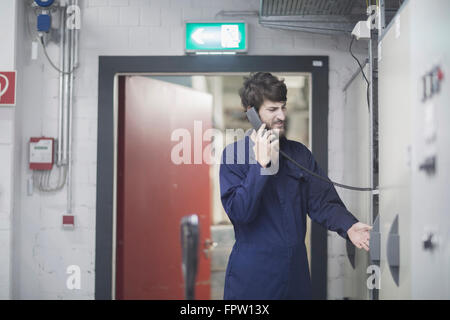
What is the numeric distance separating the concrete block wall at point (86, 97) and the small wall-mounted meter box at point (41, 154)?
68 millimetres

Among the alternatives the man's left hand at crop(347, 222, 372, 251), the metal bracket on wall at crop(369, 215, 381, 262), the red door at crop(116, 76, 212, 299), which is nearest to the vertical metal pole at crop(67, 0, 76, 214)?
the red door at crop(116, 76, 212, 299)

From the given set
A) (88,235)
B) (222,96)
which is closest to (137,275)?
(88,235)

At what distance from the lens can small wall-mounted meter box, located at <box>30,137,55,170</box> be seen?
2.53 meters

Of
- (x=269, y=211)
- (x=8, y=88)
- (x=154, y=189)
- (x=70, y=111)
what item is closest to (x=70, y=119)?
(x=70, y=111)

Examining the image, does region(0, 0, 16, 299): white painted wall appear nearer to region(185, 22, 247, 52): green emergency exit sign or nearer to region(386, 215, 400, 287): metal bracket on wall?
region(185, 22, 247, 52): green emergency exit sign

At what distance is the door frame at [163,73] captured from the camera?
2508 millimetres

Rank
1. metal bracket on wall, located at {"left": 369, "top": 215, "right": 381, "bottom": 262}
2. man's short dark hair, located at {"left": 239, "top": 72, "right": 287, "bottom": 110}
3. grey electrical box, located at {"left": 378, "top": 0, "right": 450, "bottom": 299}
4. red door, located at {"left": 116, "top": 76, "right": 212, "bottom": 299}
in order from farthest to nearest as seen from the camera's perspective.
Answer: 1. red door, located at {"left": 116, "top": 76, "right": 212, "bottom": 299}
2. man's short dark hair, located at {"left": 239, "top": 72, "right": 287, "bottom": 110}
3. metal bracket on wall, located at {"left": 369, "top": 215, "right": 381, "bottom": 262}
4. grey electrical box, located at {"left": 378, "top": 0, "right": 450, "bottom": 299}

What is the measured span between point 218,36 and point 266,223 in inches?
52.7

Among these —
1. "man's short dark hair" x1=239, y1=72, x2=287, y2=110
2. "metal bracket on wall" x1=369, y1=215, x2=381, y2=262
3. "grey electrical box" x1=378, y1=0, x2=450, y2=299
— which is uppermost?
"man's short dark hair" x1=239, y1=72, x2=287, y2=110

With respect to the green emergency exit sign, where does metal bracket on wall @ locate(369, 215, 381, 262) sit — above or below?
below

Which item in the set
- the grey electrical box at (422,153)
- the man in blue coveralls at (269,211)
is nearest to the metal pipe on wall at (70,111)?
the man in blue coveralls at (269,211)

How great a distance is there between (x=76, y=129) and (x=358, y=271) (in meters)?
1.75

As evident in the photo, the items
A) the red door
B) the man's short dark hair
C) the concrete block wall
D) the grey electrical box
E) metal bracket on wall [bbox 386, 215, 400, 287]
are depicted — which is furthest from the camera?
the red door

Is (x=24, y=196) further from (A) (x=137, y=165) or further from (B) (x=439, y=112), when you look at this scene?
(B) (x=439, y=112)
